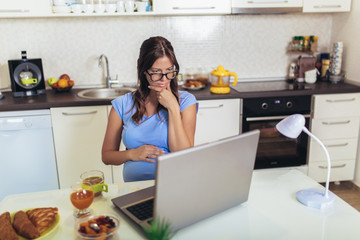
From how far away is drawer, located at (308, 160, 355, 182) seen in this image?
10.2ft

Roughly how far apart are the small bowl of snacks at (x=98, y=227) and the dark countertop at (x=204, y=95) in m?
1.65

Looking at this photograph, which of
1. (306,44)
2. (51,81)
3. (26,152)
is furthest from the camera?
(306,44)

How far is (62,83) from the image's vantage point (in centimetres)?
Answer: 297

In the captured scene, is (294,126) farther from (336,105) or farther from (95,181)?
(336,105)

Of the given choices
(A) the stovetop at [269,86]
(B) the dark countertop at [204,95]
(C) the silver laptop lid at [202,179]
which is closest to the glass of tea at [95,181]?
(C) the silver laptop lid at [202,179]

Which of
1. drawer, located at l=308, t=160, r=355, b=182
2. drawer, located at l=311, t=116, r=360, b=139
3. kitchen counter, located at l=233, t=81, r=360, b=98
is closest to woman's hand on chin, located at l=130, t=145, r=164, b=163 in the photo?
kitchen counter, located at l=233, t=81, r=360, b=98

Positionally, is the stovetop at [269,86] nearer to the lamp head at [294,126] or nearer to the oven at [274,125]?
the oven at [274,125]

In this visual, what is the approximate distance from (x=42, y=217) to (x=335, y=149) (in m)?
2.64

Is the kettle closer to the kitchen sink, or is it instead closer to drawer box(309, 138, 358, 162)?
the kitchen sink

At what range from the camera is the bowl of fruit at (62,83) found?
2.97 meters

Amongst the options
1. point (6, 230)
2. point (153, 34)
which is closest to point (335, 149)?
point (153, 34)

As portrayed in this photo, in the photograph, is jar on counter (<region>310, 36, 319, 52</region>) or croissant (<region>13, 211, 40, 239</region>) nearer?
croissant (<region>13, 211, 40, 239</region>)

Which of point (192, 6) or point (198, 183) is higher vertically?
point (192, 6)

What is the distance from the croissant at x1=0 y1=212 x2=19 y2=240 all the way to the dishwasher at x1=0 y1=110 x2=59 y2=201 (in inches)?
64.5
